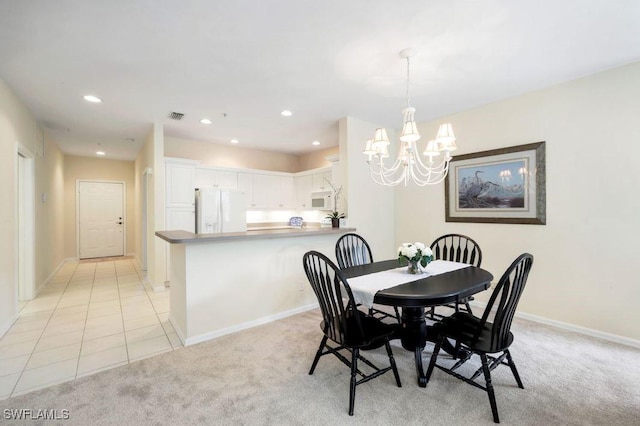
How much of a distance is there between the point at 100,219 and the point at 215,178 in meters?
4.37

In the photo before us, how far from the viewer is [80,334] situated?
2.94 meters

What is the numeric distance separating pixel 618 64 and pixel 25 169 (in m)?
7.04

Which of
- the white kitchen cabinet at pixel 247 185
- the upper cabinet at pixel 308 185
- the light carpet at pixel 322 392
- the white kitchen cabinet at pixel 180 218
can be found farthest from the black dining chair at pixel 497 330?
the white kitchen cabinet at pixel 247 185

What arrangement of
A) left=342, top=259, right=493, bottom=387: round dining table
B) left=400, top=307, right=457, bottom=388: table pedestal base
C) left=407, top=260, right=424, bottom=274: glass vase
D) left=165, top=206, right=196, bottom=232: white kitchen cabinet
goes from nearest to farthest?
left=342, top=259, right=493, bottom=387: round dining table → left=400, top=307, right=457, bottom=388: table pedestal base → left=407, top=260, right=424, bottom=274: glass vase → left=165, top=206, right=196, bottom=232: white kitchen cabinet

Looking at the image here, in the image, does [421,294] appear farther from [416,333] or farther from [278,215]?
[278,215]

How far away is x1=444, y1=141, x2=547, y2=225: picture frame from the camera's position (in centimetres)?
323

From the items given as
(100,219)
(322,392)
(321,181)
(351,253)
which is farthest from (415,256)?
(100,219)

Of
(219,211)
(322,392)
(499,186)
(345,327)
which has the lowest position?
(322,392)

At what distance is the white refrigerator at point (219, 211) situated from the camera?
4.88m

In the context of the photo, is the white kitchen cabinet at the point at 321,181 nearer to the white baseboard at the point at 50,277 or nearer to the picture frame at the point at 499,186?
the picture frame at the point at 499,186

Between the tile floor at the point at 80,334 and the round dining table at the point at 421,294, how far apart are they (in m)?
2.09

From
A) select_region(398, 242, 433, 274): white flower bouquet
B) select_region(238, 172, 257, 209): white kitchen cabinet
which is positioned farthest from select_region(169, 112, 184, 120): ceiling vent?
select_region(398, 242, 433, 274): white flower bouquet

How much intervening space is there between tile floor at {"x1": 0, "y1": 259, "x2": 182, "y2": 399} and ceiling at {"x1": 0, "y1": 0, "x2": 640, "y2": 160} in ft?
8.47

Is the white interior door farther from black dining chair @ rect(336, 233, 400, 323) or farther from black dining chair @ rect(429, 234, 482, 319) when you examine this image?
black dining chair @ rect(429, 234, 482, 319)
